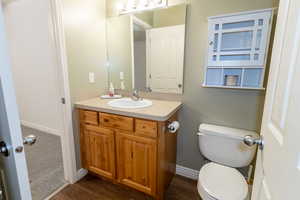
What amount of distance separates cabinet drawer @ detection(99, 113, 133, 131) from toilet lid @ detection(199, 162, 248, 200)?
2.44 ft

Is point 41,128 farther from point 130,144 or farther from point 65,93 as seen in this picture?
point 130,144

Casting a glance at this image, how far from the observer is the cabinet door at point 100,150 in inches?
63.0

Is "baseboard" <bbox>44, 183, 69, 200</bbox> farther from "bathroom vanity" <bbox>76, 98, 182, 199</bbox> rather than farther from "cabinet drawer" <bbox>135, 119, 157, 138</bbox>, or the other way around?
"cabinet drawer" <bbox>135, 119, 157, 138</bbox>

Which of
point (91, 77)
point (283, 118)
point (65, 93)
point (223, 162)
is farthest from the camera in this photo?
point (91, 77)

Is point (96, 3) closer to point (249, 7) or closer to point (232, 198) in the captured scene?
point (249, 7)

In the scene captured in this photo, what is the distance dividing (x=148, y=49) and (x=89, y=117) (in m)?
1.02

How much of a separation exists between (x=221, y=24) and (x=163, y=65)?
69 centimetres

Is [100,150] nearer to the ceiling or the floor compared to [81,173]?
nearer to the ceiling

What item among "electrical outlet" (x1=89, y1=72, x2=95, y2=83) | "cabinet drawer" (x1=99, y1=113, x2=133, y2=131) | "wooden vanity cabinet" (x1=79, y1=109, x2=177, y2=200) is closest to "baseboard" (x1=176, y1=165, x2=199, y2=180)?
"wooden vanity cabinet" (x1=79, y1=109, x2=177, y2=200)

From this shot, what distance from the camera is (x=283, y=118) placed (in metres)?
0.57

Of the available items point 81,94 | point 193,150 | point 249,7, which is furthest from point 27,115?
point 249,7

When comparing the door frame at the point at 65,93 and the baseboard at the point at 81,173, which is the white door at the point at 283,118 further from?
the baseboard at the point at 81,173

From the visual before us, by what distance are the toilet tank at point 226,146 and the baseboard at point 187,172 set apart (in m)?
0.44

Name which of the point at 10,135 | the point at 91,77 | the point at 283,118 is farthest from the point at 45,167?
the point at 283,118
